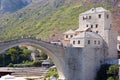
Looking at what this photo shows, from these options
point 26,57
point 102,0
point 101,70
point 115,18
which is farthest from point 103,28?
point 102,0

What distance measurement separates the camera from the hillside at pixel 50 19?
367 feet

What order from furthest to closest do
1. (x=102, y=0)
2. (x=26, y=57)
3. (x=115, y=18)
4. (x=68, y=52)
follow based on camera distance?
1. (x=102, y=0)
2. (x=115, y=18)
3. (x=26, y=57)
4. (x=68, y=52)

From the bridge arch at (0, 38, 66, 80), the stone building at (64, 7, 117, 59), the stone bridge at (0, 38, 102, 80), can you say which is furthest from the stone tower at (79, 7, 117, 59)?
the bridge arch at (0, 38, 66, 80)

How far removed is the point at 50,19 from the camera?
125 metres

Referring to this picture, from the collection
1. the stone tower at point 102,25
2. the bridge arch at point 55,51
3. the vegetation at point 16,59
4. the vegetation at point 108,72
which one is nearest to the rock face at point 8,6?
the vegetation at point 16,59

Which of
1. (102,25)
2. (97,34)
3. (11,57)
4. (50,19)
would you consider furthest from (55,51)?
(50,19)

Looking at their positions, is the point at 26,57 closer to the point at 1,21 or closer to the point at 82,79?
the point at 82,79

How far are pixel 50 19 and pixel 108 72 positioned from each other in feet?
264

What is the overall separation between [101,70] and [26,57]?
3182 centimetres

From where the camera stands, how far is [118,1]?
406ft

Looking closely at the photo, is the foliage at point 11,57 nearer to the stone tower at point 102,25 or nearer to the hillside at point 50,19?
the stone tower at point 102,25

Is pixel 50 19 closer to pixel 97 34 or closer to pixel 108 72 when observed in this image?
pixel 97 34

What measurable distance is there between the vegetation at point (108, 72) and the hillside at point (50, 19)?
180 feet

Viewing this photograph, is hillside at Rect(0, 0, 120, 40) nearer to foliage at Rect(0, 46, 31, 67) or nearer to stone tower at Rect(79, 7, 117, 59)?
foliage at Rect(0, 46, 31, 67)
